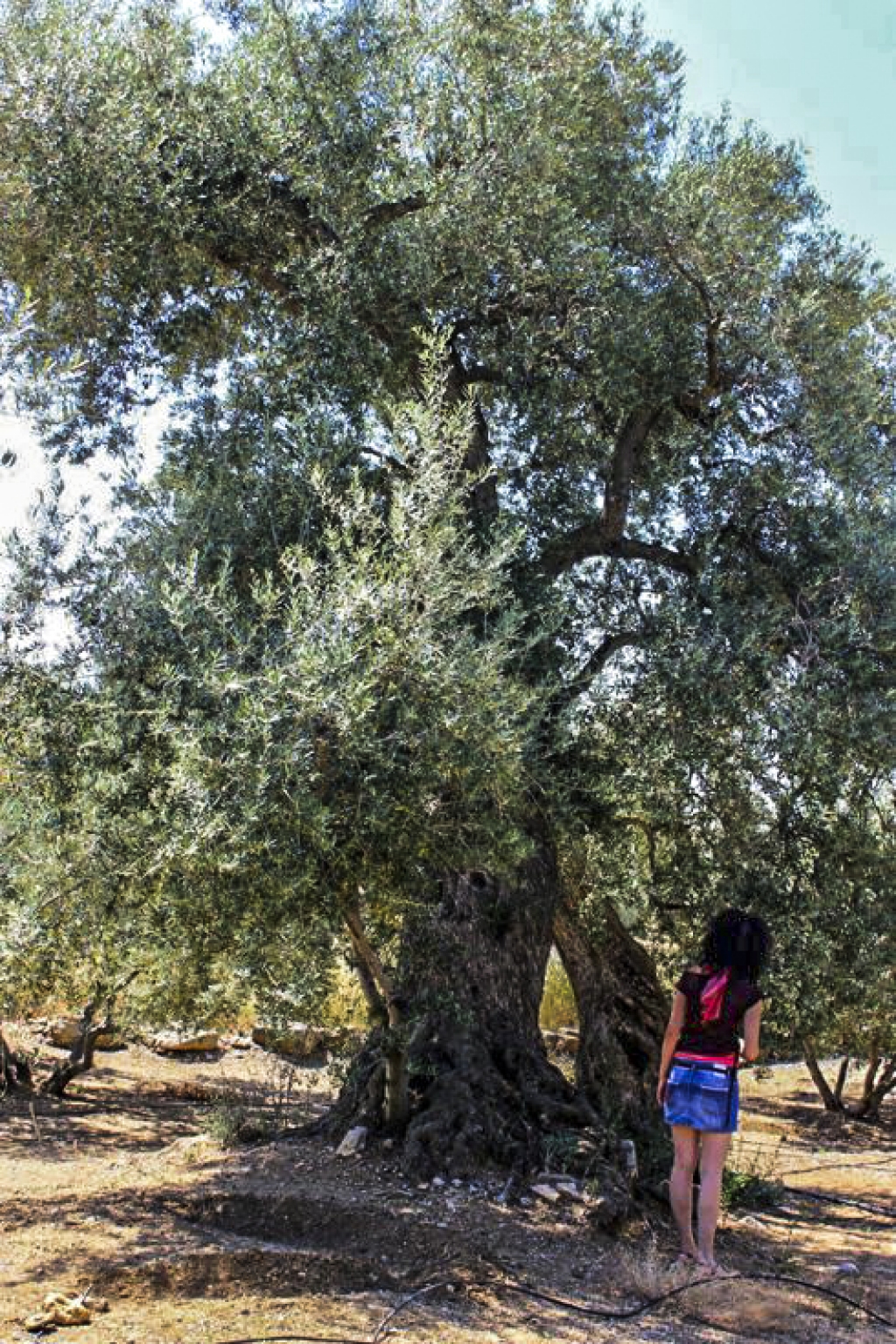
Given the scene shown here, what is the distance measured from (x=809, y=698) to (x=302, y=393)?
412 centimetres

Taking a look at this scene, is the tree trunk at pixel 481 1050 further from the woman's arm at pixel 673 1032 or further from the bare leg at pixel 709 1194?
the woman's arm at pixel 673 1032

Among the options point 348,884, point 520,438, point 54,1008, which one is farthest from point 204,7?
point 54,1008

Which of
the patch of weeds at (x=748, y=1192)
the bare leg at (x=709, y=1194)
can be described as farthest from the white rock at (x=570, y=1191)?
the patch of weeds at (x=748, y=1192)

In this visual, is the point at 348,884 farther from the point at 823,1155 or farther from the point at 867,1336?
the point at 823,1155

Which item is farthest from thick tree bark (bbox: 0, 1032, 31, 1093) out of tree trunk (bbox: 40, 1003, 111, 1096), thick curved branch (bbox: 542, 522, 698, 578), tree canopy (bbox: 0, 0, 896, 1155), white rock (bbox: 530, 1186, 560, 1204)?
thick curved branch (bbox: 542, 522, 698, 578)

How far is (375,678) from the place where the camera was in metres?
5.59

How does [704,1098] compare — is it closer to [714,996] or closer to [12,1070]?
[714,996]

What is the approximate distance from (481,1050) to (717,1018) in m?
2.29

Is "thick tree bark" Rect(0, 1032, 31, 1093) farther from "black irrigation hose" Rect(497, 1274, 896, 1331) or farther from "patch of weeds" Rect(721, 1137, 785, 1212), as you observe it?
"black irrigation hose" Rect(497, 1274, 896, 1331)

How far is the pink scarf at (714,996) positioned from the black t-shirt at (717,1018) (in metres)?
0.02

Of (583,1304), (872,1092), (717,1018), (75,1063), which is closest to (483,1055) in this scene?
(717,1018)

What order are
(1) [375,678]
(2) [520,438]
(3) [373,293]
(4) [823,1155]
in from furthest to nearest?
(4) [823,1155]
(2) [520,438]
(3) [373,293]
(1) [375,678]

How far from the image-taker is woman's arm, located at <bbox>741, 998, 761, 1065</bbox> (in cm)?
639

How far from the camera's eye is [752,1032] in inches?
258
